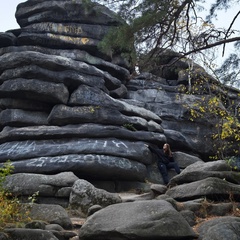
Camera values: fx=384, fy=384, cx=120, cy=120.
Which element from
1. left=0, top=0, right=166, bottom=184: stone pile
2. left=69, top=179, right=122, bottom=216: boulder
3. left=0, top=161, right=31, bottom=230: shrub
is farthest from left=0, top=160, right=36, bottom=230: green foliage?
left=0, top=0, right=166, bottom=184: stone pile

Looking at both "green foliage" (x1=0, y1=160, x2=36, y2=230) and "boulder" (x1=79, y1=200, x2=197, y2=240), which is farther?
"green foliage" (x1=0, y1=160, x2=36, y2=230)

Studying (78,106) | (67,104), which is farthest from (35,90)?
(78,106)

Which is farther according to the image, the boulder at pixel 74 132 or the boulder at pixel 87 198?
the boulder at pixel 74 132

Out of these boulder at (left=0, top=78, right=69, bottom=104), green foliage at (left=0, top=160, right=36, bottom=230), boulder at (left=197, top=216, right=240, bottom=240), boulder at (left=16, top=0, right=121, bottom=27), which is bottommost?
green foliage at (left=0, top=160, right=36, bottom=230)

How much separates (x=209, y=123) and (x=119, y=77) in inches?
241

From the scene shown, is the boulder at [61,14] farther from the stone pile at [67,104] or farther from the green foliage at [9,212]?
the green foliage at [9,212]

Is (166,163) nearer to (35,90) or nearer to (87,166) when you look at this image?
(87,166)

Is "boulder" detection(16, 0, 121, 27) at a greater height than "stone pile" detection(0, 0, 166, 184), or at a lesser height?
greater

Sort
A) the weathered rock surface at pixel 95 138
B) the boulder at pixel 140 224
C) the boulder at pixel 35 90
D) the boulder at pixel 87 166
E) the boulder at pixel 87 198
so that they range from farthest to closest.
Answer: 1. the boulder at pixel 35 90
2. the boulder at pixel 87 166
3. the boulder at pixel 87 198
4. the weathered rock surface at pixel 95 138
5. the boulder at pixel 140 224

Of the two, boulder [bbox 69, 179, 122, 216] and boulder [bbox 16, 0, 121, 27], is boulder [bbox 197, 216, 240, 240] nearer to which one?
boulder [bbox 69, 179, 122, 216]

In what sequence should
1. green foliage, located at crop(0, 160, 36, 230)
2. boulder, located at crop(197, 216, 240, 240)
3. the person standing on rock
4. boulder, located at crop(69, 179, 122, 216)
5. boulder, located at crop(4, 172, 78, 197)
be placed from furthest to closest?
the person standing on rock → boulder, located at crop(4, 172, 78, 197) → boulder, located at crop(69, 179, 122, 216) → green foliage, located at crop(0, 160, 36, 230) → boulder, located at crop(197, 216, 240, 240)

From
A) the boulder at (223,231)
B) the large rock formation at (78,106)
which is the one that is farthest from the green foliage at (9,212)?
the large rock formation at (78,106)

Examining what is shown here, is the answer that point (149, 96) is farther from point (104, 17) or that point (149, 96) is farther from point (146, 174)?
point (146, 174)

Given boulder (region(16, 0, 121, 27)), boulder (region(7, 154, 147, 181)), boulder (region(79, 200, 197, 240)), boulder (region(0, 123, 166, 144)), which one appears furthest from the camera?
boulder (region(16, 0, 121, 27))
